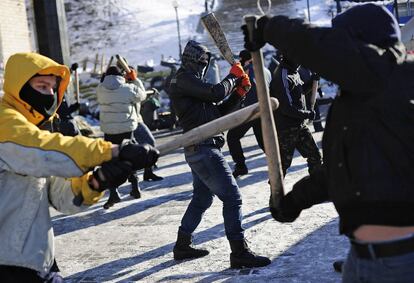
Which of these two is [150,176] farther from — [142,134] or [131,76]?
[131,76]

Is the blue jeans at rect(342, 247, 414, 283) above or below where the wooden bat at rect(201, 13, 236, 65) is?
below

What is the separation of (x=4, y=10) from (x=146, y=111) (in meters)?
4.32

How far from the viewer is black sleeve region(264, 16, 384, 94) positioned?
197 cm

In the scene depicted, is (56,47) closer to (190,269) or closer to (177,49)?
(190,269)

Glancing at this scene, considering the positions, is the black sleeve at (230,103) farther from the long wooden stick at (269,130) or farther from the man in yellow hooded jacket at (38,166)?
the man in yellow hooded jacket at (38,166)

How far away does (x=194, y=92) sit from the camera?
4.51 meters

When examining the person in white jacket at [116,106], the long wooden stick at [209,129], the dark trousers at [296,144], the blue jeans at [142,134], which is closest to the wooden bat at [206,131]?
the long wooden stick at [209,129]

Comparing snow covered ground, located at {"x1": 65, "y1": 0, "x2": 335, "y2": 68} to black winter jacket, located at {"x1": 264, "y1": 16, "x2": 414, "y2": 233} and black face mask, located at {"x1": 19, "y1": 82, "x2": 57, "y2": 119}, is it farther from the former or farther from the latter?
black winter jacket, located at {"x1": 264, "y1": 16, "x2": 414, "y2": 233}

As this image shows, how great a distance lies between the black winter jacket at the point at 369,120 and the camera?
6.48 feet

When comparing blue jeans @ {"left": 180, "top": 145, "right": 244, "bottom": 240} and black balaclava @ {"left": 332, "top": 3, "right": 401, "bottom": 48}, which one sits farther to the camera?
blue jeans @ {"left": 180, "top": 145, "right": 244, "bottom": 240}

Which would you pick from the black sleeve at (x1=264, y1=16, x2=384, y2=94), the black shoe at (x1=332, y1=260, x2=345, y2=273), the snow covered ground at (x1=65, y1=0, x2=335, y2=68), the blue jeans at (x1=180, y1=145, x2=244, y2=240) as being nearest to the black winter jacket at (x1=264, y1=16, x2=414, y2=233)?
the black sleeve at (x1=264, y1=16, x2=384, y2=94)

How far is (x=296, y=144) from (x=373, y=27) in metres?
3.95

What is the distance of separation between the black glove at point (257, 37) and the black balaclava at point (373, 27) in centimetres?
33

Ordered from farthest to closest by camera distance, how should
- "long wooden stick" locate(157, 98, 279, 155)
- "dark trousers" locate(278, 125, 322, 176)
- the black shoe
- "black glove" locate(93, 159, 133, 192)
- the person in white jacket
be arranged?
1. the person in white jacket
2. "dark trousers" locate(278, 125, 322, 176)
3. the black shoe
4. "long wooden stick" locate(157, 98, 279, 155)
5. "black glove" locate(93, 159, 133, 192)
